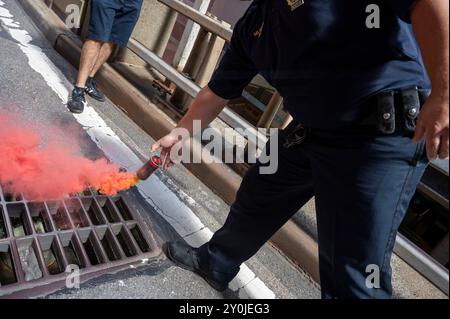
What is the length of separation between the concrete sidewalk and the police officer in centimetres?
94

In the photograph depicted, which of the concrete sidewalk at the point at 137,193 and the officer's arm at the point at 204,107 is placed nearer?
the concrete sidewalk at the point at 137,193

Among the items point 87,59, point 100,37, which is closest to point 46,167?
point 87,59

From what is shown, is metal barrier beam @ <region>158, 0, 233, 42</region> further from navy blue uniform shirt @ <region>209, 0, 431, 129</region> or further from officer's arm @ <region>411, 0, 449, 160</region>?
officer's arm @ <region>411, 0, 449, 160</region>

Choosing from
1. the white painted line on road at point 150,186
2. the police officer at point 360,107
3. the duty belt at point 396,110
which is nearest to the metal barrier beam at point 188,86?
the white painted line on road at point 150,186

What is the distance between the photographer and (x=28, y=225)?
1831 mm

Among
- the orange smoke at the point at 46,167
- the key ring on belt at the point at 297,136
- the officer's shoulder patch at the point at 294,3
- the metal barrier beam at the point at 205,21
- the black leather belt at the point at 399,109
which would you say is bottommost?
the orange smoke at the point at 46,167

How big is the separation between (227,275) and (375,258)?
1.04 m

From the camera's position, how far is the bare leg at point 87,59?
362 centimetres

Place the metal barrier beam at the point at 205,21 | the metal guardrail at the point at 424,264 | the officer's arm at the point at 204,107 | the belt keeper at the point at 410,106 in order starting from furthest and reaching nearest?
the metal barrier beam at the point at 205,21
the metal guardrail at the point at 424,264
the officer's arm at the point at 204,107
the belt keeper at the point at 410,106

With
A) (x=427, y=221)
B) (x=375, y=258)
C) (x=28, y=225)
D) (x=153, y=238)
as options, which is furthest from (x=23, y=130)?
(x=427, y=221)

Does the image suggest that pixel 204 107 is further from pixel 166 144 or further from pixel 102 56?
pixel 102 56

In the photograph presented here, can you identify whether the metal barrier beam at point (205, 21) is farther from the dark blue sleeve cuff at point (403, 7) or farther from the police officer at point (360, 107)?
the dark blue sleeve cuff at point (403, 7)

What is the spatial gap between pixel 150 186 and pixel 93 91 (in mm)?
1715

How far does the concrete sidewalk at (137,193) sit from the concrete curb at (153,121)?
0.27 feet
